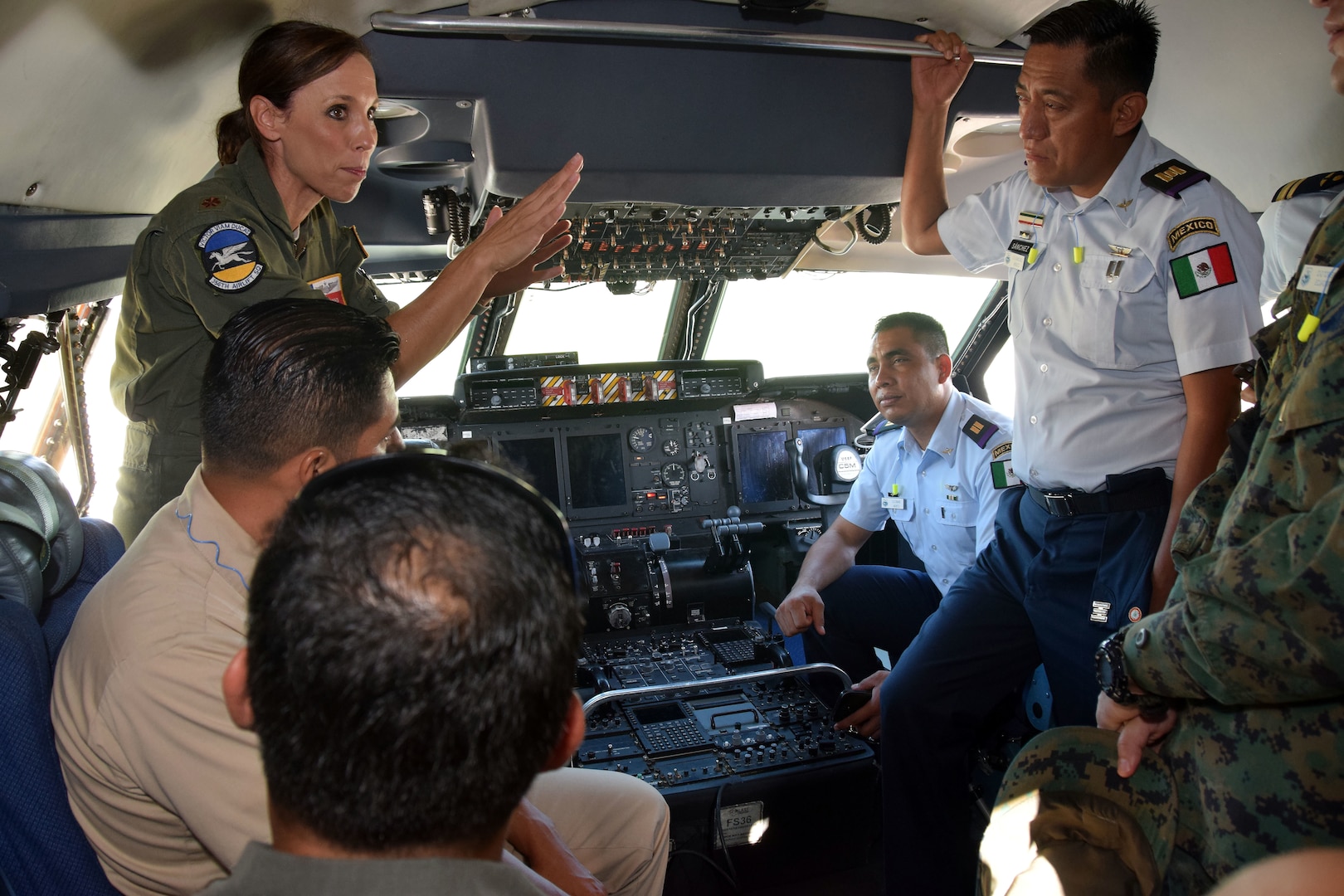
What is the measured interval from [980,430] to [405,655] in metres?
2.75

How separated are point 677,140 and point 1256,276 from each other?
1.16 meters

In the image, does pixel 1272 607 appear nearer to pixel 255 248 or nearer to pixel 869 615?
pixel 255 248

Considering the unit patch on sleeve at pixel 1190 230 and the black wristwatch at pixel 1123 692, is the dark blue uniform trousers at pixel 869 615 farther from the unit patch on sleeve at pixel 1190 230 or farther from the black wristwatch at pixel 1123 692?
the black wristwatch at pixel 1123 692

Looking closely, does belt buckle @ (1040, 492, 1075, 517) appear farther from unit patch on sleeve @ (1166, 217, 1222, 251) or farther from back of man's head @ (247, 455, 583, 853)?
back of man's head @ (247, 455, 583, 853)

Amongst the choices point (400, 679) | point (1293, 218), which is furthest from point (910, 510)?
point (400, 679)

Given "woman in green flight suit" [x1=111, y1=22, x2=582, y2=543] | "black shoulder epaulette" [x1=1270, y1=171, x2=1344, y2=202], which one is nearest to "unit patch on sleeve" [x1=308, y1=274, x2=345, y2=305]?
"woman in green flight suit" [x1=111, y1=22, x2=582, y2=543]

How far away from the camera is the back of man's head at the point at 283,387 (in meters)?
1.19

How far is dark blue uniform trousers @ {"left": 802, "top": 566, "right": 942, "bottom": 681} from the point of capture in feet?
→ 10.3

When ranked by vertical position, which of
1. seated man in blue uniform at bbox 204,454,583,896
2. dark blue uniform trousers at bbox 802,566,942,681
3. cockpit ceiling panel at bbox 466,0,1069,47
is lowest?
dark blue uniform trousers at bbox 802,566,942,681

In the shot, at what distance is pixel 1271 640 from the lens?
1079 mm

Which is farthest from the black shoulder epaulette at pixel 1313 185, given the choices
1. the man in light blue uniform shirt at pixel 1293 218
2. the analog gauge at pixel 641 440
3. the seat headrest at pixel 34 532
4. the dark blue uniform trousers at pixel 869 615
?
the analog gauge at pixel 641 440

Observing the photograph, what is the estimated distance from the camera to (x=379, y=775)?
0.61m

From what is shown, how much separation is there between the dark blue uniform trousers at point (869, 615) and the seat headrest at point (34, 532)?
7.60ft

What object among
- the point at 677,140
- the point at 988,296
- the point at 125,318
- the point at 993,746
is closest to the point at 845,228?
the point at 988,296
